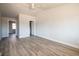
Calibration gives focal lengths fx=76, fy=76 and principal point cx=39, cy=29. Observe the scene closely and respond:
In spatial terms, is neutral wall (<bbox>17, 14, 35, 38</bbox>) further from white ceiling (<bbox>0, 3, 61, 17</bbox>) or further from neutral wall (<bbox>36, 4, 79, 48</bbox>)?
neutral wall (<bbox>36, 4, 79, 48</bbox>)

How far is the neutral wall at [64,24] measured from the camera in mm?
4555

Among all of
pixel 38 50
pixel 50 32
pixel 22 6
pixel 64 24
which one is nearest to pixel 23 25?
pixel 22 6

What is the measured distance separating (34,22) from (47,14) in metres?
2.70

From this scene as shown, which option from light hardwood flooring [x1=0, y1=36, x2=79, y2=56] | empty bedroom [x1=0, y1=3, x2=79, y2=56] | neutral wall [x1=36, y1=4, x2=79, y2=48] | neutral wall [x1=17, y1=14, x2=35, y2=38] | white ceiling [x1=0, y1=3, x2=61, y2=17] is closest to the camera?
light hardwood flooring [x1=0, y1=36, x2=79, y2=56]

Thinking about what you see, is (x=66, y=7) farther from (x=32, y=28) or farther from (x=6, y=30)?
(x=6, y=30)

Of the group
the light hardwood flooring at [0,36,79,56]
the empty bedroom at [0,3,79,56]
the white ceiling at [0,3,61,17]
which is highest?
the white ceiling at [0,3,61,17]

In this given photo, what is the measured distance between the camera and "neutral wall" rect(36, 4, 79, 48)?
4.55 meters

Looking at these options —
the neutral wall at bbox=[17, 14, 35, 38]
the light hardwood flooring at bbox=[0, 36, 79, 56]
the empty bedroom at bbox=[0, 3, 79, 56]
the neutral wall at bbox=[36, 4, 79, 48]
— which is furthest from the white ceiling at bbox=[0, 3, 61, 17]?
the light hardwood flooring at bbox=[0, 36, 79, 56]

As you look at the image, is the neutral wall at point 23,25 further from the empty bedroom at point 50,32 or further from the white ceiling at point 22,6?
the white ceiling at point 22,6

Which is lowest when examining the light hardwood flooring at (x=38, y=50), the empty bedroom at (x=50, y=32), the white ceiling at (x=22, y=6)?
the light hardwood flooring at (x=38, y=50)

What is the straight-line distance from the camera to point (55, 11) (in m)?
6.08

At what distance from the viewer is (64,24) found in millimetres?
5242

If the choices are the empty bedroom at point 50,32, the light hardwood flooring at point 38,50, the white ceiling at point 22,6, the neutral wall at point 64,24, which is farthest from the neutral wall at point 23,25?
the light hardwood flooring at point 38,50

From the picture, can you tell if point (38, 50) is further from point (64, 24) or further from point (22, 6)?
point (22, 6)
